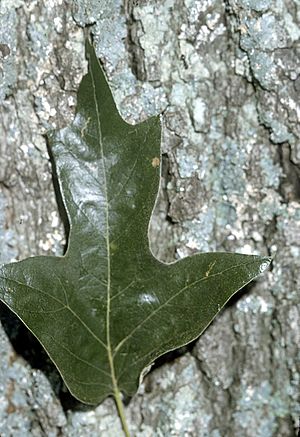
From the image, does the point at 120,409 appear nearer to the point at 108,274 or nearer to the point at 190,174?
the point at 108,274

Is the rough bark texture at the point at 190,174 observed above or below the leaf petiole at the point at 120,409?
above

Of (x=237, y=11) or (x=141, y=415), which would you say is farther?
(x=141, y=415)

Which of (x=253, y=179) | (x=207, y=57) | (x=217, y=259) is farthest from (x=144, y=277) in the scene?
(x=207, y=57)

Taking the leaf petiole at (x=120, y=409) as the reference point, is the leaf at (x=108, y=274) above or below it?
above

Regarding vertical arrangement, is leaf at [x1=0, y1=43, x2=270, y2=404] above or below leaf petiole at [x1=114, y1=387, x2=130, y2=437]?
above

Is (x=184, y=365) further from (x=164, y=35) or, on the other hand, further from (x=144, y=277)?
(x=164, y=35)
